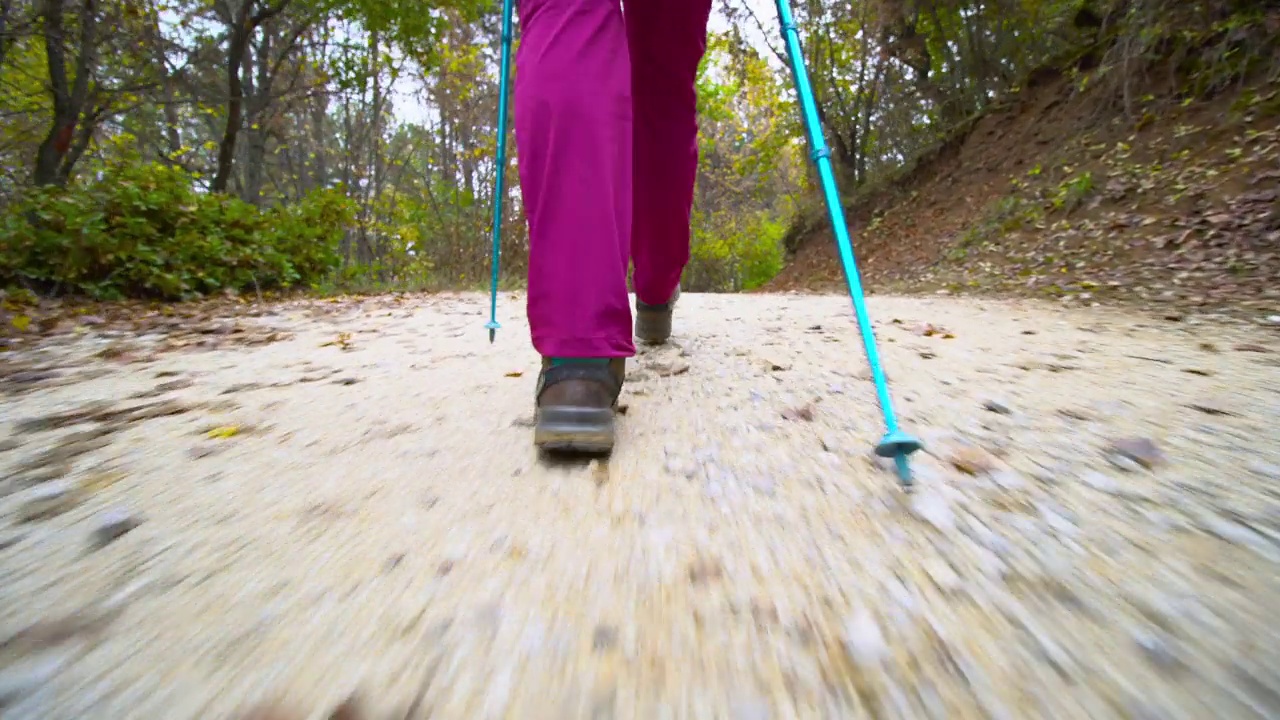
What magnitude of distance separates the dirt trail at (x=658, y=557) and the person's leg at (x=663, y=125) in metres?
0.61

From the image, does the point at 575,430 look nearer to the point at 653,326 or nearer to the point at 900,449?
the point at 900,449

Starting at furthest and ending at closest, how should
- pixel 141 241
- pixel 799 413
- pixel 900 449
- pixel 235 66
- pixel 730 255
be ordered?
1. pixel 730 255
2. pixel 235 66
3. pixel 141 241
4. pixel 799 413
5. pixel 900 449

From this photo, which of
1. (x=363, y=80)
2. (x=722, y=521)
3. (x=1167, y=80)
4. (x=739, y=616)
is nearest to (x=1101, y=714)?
(x=739, y=616)

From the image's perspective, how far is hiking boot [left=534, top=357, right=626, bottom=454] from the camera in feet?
3.96

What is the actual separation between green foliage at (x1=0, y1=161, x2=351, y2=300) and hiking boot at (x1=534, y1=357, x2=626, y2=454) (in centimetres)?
501

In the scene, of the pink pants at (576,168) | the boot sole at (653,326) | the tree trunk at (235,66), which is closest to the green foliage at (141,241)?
the tree trunk at (235,66)

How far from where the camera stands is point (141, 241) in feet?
15.4

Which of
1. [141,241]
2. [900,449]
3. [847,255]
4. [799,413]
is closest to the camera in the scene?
[900,449]

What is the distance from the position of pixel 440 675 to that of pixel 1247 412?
1.84m

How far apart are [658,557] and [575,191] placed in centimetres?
80

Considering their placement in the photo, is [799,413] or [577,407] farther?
[799,413]

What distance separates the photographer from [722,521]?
966 mm

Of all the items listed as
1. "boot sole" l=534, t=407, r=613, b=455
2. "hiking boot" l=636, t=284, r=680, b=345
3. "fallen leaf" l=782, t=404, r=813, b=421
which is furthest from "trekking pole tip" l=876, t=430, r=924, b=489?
"hiking boot" l=636, t=284, r=680, b=345

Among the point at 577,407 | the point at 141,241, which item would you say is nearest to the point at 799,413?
the point at 577,407
